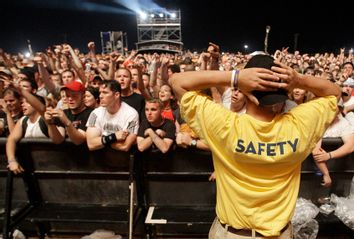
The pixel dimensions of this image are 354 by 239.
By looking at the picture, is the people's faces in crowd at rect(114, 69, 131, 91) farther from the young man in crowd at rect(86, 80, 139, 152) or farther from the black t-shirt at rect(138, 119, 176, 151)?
the black t-shirt at rect(138, 119, 176, 151)

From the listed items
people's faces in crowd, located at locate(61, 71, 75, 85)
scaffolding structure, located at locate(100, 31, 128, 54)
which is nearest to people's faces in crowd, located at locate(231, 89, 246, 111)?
people's faces in crowd, located at locate(61, 71, 75, 85)

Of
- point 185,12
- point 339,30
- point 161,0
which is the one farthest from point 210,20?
point 339,30

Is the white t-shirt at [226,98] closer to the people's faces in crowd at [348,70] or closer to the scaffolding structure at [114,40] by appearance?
the people's faces in crowd at [348,70]

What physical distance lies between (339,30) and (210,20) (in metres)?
25.6

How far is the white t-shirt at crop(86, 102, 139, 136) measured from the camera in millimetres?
3689

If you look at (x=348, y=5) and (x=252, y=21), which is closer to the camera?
(x=348, y=5)

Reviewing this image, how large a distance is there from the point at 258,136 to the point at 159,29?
178 ft

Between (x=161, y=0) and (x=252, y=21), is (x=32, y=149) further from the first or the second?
(x=161, y=0)

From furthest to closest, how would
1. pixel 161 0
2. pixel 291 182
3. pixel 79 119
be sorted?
pixel 161 0
pixel 79 119
pixel 291 182

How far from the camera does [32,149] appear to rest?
141 inches

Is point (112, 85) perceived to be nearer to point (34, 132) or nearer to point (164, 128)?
point (164, 128)

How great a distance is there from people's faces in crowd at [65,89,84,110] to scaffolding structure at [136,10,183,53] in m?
48.3

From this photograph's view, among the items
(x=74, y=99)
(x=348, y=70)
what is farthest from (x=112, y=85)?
(x=348, y=70)

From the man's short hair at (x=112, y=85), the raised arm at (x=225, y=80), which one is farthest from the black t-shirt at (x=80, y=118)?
the raised arm at (x=225, y=80)
